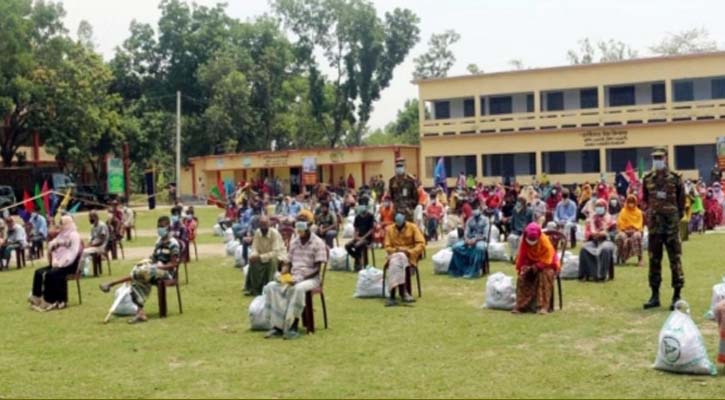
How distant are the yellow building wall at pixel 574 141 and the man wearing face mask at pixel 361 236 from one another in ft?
99.9

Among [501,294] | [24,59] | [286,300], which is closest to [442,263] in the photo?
[501,294]

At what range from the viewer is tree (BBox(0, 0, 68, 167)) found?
43781 mm

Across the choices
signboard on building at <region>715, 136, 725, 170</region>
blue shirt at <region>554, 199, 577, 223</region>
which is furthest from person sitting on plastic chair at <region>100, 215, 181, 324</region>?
signboard on building at <region>715, 136, 725, 170</region>

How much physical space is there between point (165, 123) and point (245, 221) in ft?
129

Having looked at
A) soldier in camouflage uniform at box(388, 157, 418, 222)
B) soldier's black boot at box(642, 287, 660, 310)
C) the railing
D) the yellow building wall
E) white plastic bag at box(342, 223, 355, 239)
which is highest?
the railing

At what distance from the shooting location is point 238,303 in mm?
13516

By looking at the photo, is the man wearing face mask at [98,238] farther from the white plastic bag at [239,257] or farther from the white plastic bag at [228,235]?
the white plastic bag at [228,235]

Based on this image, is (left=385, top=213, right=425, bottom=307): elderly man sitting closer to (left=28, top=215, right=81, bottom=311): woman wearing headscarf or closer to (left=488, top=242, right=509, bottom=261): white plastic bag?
(left=28, top=215, right=81, bottom=311): woman wearing headscarf

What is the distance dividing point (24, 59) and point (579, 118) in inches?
1103

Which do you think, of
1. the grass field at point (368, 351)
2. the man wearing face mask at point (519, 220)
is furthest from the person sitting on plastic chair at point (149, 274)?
the man wearing face mask at point (519, 220)

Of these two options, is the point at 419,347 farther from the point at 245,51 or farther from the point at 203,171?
the point at 245,51

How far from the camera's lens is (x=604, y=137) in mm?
46750

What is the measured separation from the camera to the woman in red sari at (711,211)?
25.0 meters

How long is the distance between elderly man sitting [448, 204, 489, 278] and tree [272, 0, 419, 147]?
4834 cm
